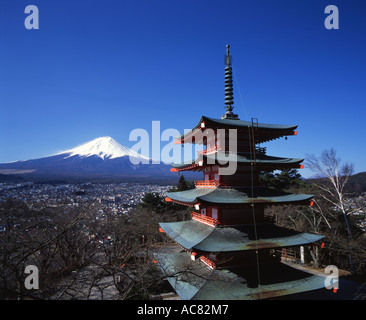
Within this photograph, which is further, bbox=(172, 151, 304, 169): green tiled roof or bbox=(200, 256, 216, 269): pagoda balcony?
bbox=(200, 256, 216, 269): pagoda balcony

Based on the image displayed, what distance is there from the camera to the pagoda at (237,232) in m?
10.3

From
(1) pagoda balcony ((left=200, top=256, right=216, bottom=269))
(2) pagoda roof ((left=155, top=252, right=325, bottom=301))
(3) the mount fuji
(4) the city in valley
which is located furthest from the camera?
(3) the mount fuji

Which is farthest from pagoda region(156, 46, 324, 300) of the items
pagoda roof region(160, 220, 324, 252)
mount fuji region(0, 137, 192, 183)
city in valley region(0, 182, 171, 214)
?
mount fuji region(0, 137, 192, 183)

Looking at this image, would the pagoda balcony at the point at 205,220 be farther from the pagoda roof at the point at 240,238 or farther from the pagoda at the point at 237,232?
the pagoda roof at the point at 240,238

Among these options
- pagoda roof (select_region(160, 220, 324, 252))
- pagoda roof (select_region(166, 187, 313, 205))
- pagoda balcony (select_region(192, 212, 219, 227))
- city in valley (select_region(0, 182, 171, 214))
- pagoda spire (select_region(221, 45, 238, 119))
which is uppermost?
pagoda spire (select_region(221, 45, 238, 119))

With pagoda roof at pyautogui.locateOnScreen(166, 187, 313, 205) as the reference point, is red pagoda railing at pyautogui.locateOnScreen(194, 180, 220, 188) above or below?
above

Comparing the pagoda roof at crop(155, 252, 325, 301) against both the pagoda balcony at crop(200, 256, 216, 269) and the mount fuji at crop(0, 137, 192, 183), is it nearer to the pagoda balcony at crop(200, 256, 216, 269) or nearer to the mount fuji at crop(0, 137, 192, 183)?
the pagoda balcony at crop(200, 256, 216, 269)

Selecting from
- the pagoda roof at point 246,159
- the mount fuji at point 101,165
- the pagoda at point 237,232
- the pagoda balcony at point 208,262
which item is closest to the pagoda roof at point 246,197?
the pagoda at point 237,232

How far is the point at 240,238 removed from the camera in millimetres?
11180

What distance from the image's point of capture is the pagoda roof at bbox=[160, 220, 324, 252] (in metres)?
10.5

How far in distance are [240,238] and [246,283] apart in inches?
77.5
